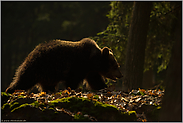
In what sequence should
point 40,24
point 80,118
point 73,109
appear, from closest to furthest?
1. point 80,118
2. point 73,109
3. point 40,24

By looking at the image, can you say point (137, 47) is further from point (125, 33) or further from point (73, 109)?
point (73, 109)

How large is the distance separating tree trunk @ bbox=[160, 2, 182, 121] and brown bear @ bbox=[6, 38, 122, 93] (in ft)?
12.6

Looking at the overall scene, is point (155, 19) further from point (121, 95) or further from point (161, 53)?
point (121, 95)

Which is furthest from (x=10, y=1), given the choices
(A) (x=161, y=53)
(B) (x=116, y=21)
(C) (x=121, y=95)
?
(C) (x=121, y=95)

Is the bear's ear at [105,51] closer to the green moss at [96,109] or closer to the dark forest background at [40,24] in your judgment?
the green moss at [96,109]

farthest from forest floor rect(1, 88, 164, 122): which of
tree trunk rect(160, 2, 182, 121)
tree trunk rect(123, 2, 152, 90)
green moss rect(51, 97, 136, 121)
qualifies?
tree trunk rect(123, 2, 152, 90)

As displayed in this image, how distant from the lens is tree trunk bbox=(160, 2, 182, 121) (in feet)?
9.68

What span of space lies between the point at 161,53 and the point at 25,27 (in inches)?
660

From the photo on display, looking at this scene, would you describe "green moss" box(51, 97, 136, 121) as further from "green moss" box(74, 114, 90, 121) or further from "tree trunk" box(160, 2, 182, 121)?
"tree trunk" box(160, 2, 182, 121)

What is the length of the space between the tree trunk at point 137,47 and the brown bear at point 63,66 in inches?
25.9

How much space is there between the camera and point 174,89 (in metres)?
2.98

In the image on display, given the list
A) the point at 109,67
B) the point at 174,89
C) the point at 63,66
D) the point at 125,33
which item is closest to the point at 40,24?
the point at 125,33

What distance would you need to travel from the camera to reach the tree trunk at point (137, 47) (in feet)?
25.0

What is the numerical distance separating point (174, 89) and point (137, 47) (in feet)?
15.6
